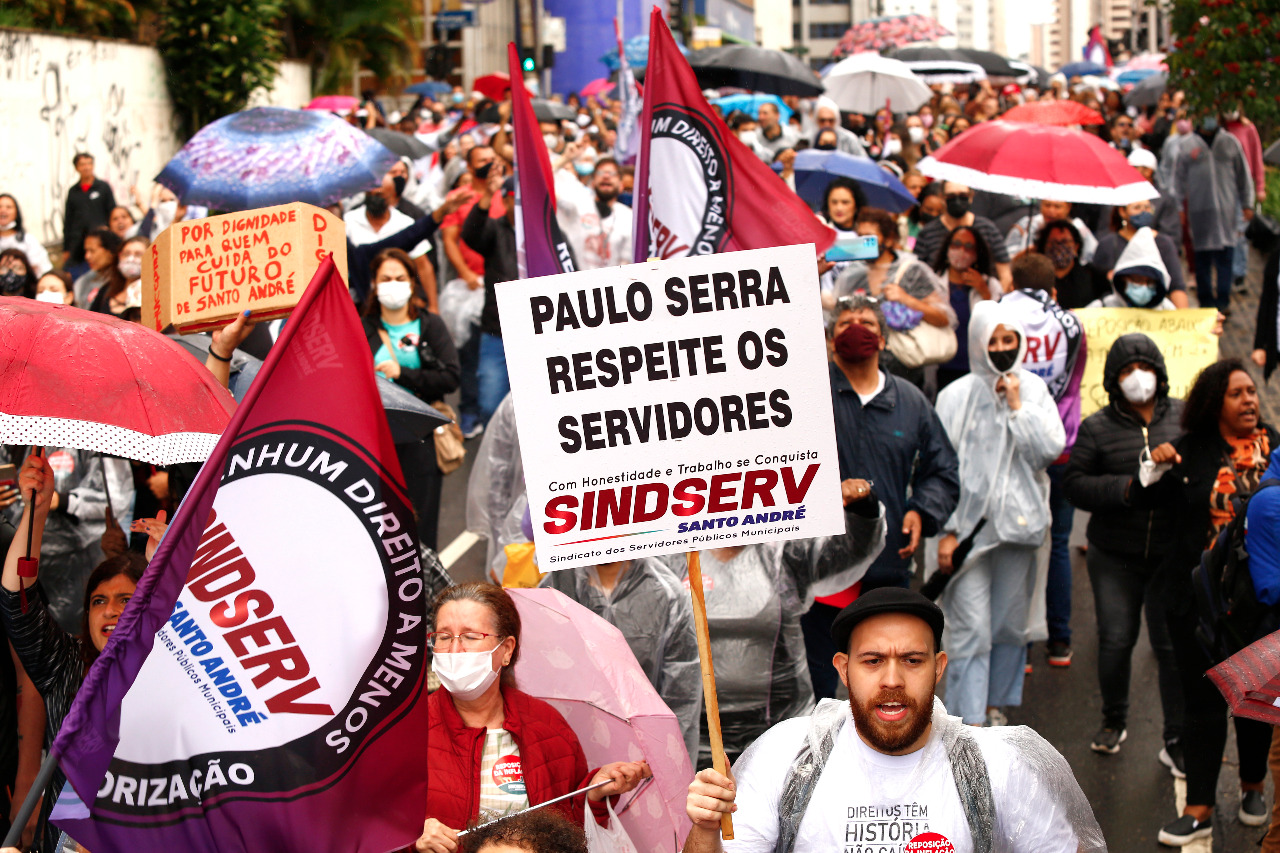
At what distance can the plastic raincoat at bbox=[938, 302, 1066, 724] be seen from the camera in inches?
237

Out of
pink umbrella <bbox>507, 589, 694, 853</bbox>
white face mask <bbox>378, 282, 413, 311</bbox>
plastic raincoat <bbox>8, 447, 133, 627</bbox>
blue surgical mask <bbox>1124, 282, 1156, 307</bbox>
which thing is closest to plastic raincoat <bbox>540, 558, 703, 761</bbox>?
pink umbrella <bbox>507, 589, 694, 853</bbox>

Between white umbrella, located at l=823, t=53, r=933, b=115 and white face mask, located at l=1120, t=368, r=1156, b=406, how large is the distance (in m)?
11.3

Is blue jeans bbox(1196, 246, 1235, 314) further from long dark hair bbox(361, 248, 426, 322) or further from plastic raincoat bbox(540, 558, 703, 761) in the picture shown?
plastic raincoat bbox(540, 558, 703, 761)

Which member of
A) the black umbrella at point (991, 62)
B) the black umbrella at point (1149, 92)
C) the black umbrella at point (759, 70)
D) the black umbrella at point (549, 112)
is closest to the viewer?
the black umbrella at point (759, 70)

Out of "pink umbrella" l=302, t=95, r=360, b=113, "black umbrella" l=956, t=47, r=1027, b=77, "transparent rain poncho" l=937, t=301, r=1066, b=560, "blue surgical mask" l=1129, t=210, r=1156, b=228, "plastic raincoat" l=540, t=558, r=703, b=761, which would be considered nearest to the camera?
"plastic raincoat" l=540, t=558, r=703, b=761

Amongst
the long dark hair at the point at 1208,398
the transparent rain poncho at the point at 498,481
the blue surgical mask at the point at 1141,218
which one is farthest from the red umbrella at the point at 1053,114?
the transparent rain poncho at the point at 498,481

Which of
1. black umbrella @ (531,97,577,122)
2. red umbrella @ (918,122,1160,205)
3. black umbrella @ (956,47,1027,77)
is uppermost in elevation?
black umbrella @ (956,47,1027,77)

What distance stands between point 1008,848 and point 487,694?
140 cm

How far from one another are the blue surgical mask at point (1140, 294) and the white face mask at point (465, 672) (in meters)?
5.60

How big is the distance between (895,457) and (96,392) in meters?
3.21

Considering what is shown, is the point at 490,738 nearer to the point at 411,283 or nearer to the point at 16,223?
the point at 411,283

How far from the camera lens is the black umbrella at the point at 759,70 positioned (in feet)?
57.7

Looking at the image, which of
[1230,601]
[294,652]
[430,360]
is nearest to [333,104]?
[430,360]

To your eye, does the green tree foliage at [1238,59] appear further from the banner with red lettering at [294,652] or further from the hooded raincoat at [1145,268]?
the banner with red lettering at [294,652]
